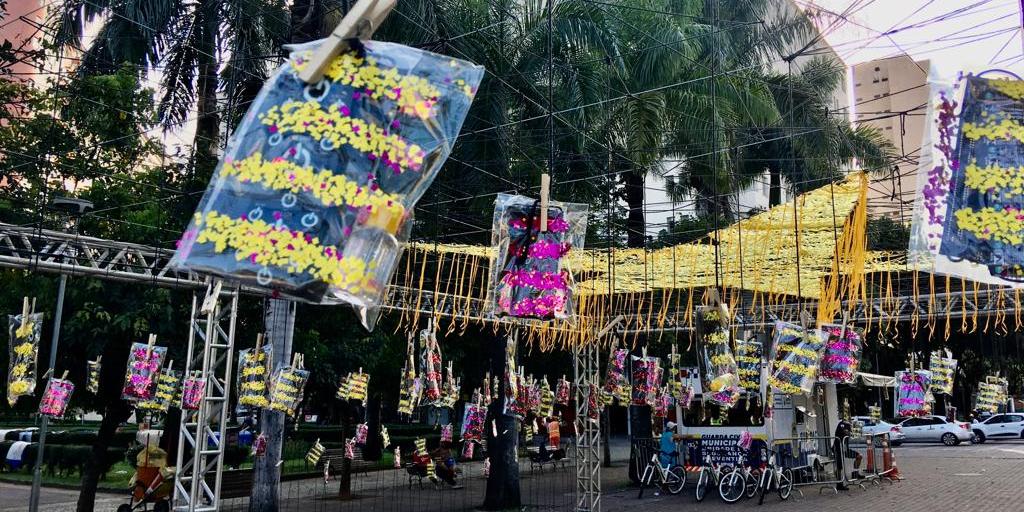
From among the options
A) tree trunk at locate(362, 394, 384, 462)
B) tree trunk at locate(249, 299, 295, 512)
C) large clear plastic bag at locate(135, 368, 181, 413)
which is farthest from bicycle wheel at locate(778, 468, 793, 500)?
tree trunk at locate(362, 394, 384, 462)

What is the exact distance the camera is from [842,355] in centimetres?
1210

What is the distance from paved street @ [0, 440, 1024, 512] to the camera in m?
14.1

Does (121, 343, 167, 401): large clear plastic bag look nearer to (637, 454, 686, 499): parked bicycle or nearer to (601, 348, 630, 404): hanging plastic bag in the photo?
(601, 348, 630, 404): hanging plastic bag

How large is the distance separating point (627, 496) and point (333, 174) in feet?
45.5

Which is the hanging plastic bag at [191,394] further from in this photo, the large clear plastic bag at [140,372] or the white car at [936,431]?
the white car at [936,431]

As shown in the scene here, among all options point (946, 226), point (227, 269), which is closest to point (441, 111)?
point (227, 269)

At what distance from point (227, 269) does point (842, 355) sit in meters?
10.8

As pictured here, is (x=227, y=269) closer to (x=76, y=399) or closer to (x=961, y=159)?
(x=961, y=159)

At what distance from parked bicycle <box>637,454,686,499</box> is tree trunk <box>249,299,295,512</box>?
765 centimetres

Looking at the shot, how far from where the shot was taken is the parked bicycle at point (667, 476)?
16.2 metres

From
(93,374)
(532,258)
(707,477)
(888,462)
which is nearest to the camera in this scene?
(532,258)

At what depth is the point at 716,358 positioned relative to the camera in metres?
9.95

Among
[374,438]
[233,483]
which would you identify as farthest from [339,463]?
[233,483]

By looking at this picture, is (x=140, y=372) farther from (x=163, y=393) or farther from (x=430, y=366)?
(x=430, y=366)
